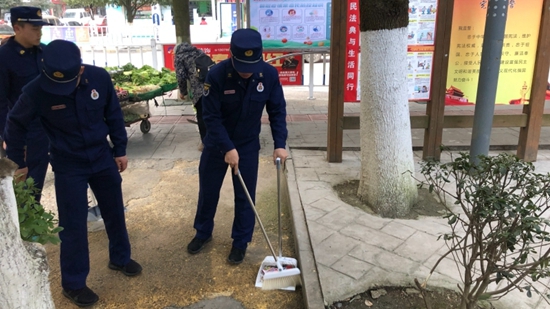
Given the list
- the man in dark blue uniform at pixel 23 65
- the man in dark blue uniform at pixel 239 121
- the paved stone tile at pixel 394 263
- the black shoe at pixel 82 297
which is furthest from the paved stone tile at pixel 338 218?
the man in dark blue uniform at pixel 23 65

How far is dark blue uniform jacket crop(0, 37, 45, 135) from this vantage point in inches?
136

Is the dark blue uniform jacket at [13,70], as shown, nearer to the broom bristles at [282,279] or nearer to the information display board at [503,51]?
the broom bristles at [282,279]

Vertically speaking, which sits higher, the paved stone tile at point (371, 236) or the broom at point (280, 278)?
the paved stone tile at point (371, 236)

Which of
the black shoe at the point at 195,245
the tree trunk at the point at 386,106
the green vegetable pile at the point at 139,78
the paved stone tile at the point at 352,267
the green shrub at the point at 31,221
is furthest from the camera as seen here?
the green vegetable pile at the point at 139,78

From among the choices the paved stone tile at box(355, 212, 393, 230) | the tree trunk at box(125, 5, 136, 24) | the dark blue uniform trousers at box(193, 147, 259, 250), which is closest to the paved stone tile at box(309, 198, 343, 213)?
the paved stone tile at box(355, 212, 393, 230)

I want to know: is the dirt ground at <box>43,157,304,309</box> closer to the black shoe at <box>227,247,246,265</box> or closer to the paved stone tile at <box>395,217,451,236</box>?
the black shoe at <box>227,247,246,265</box>

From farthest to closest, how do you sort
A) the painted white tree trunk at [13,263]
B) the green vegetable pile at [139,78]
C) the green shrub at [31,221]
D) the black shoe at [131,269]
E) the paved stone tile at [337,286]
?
the green vegetable pile at [139,78] < the black shoe at [131,269] < the paved stone tile at [337,286] < the green shrub at [31,221] < the painted white tree trunk at [13,263]

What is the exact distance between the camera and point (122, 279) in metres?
3.27

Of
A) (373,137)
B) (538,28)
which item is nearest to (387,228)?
(373,137)

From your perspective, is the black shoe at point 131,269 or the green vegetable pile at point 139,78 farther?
the green vegetable pile at point 139,78

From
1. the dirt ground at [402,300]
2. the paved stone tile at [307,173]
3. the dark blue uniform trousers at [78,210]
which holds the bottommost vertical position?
the dirt ground at [402,300]

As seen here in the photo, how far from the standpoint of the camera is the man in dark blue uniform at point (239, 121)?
301 centimetres

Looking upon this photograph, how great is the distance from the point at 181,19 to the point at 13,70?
5431 mm

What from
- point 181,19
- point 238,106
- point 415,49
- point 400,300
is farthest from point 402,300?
point 181,19
